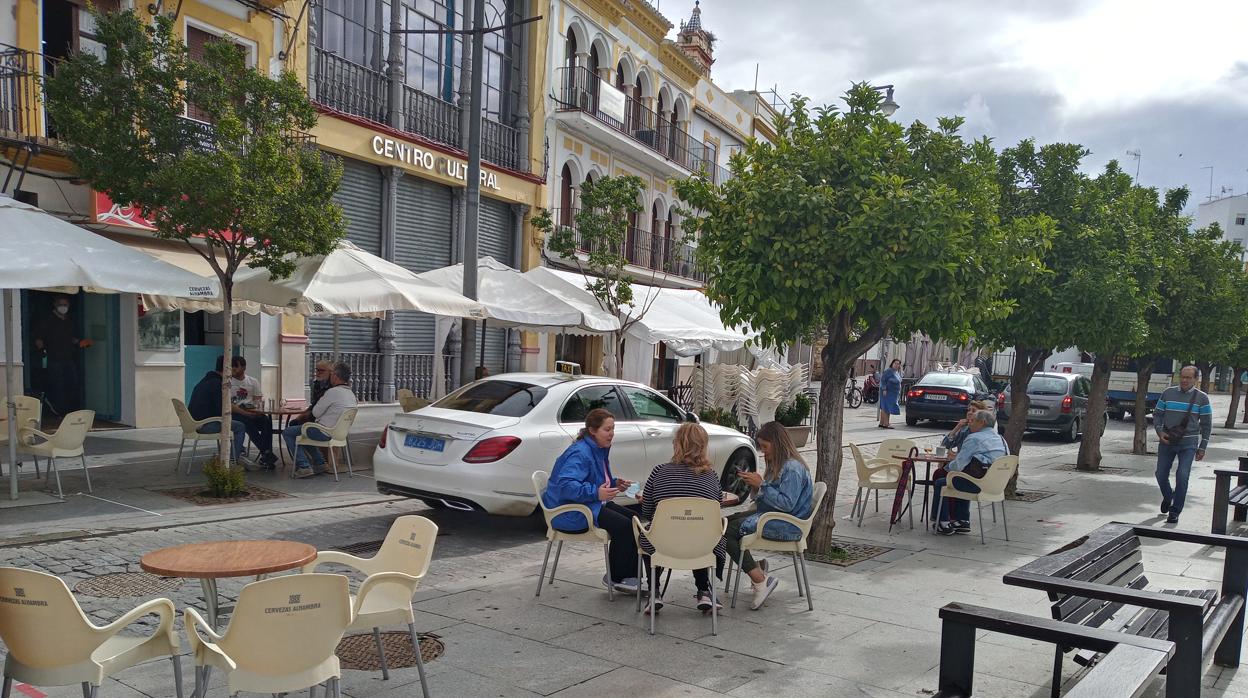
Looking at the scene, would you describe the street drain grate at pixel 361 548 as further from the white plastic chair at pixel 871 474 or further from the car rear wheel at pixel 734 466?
the white plastic chair at pixel 871 474

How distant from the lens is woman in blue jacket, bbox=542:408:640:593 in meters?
6.27

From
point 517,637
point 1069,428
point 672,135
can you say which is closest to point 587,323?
point 517,637

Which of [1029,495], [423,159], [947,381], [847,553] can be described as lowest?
[1029,495]

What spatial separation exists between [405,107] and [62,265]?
38.1ft

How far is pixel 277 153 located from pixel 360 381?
9711 mm

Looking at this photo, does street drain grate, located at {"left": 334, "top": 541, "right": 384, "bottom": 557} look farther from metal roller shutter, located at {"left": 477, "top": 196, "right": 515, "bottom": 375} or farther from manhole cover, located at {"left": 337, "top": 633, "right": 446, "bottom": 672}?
metal roller shutter, located at {"left": 477, "top": 196, "right": 515, "bottom": 375}

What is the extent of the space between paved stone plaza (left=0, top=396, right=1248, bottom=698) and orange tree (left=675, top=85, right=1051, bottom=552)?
1.55m

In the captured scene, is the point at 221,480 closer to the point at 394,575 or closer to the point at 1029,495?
the point at 394,575

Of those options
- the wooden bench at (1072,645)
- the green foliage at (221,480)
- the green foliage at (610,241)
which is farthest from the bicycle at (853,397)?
the wooden bench at (1072,645)

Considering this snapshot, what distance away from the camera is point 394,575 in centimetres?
405

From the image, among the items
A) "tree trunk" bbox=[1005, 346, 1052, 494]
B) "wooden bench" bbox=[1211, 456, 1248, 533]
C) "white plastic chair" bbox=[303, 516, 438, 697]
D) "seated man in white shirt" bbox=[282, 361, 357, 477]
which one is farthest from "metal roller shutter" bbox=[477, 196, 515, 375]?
"white plastic chair" bbox=[303, 516, 438, 697]

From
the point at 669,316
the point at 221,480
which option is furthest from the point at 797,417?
the point at 221,480

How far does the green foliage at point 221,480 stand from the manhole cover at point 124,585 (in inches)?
109

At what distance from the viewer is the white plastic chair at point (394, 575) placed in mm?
4055
